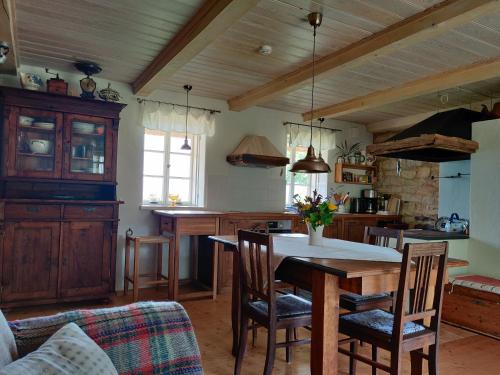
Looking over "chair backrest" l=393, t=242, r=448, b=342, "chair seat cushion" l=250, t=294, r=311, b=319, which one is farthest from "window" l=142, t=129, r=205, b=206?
"chair backrest" l=393, t=242, r=448, b=342

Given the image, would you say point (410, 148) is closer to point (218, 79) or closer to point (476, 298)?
point (476, 298)

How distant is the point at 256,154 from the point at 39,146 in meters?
2.39

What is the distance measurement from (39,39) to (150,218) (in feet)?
7.08

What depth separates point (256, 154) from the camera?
15.6ft

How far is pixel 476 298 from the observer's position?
3.30m

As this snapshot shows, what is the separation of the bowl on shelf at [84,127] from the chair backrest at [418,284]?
10.6ft

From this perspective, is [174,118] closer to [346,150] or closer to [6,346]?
[346,150]

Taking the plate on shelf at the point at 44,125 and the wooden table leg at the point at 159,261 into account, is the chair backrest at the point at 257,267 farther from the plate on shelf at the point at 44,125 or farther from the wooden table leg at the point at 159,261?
the plate on shelf at the point at 44,125

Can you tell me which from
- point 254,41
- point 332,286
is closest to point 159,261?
point 254,41

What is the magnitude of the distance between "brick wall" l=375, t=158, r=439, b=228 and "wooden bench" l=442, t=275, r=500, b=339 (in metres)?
1.82

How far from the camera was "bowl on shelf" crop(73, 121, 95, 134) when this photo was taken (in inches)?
149

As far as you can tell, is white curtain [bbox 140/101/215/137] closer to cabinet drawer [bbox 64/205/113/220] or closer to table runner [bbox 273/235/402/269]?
cabinet drawer [bbox 64/205/113/220]

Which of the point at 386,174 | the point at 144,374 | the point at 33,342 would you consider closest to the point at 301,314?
the point at 144,374

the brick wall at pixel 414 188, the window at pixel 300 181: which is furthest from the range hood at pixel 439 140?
the window at pixel 300 181
